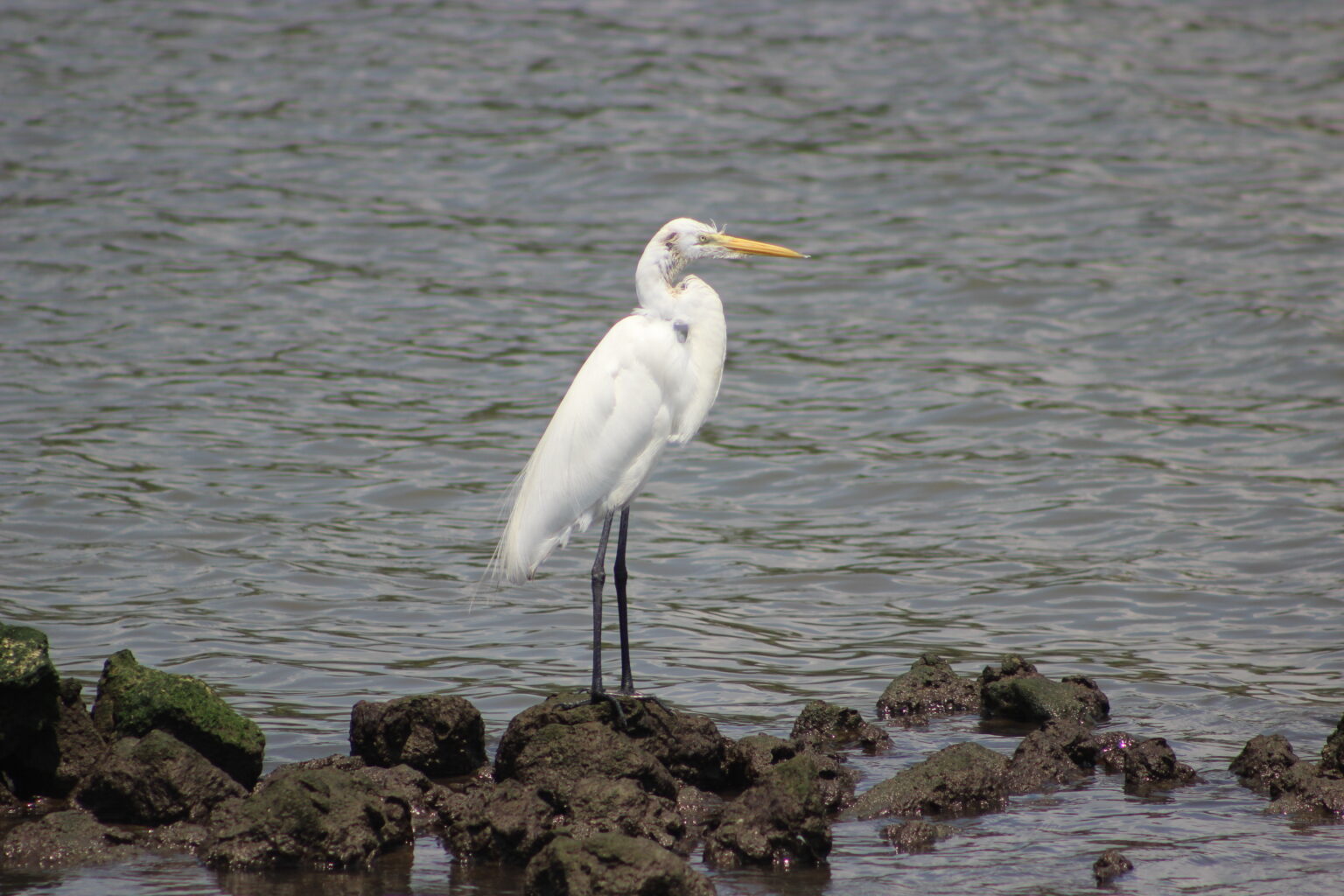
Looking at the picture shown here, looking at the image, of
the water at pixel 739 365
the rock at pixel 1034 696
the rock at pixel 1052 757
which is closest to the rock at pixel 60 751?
the water at pixel 739 365

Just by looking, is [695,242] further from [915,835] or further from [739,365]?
[739,365]

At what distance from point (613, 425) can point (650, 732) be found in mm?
1214

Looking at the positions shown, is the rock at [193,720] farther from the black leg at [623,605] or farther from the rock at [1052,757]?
the rock at [1052,757]

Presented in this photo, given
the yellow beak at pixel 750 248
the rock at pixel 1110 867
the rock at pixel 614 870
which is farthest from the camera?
the yellow beak at pixel 750 248

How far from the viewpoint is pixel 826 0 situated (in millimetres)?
21844

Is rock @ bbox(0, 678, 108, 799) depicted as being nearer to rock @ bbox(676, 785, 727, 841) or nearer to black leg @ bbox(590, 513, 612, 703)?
black leg @ bbox(590, 513, 612, 703)

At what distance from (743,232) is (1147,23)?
9.21m

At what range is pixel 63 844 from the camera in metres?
4.70

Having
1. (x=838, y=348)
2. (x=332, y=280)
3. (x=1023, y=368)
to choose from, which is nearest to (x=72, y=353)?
(x=332, y=280)

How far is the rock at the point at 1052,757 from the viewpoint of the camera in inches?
211

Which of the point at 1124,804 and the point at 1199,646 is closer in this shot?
the point at 1124,804

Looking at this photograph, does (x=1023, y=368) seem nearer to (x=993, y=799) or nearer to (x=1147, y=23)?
(x=993, y=799)

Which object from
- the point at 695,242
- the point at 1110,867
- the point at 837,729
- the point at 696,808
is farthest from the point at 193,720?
the point at 1110,867

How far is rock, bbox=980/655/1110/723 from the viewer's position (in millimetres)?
6004
